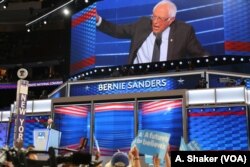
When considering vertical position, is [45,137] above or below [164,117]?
below

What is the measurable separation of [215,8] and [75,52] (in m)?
5.91

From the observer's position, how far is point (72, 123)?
11.0 meters

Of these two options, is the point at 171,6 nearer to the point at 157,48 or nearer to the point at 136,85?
the point at 157,48

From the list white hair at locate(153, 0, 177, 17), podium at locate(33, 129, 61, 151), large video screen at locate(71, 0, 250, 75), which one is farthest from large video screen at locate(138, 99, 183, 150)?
white hair at locate(153, 0, 177, 17)

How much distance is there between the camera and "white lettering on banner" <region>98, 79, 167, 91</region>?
10.8 meters

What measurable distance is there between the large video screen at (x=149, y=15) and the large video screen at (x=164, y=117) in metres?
4.67

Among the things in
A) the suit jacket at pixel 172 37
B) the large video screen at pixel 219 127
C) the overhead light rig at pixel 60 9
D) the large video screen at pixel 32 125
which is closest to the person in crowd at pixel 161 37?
the suit jacket at pixel 172 37

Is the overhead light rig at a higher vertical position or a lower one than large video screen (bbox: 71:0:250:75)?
higher

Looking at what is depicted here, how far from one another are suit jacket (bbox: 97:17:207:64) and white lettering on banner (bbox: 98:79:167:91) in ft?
12.6

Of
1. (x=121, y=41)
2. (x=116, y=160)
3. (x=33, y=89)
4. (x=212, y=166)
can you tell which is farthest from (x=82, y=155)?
(x=33, y=89)
